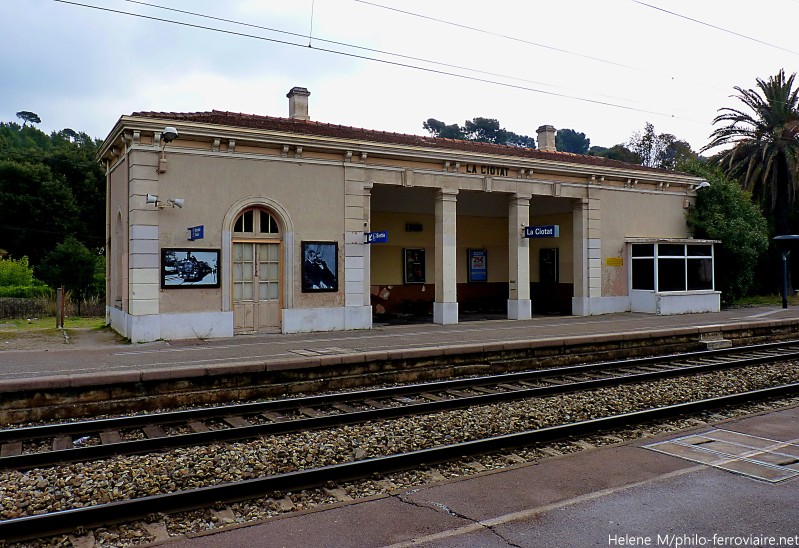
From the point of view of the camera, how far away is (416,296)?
24.4 meters

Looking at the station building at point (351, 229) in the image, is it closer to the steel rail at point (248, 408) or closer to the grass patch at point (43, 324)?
the grass patch at point (43, 324)

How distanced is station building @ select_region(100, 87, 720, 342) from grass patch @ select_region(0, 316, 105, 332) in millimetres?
1200

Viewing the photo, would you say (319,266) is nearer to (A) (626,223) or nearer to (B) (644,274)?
(A) (626,223)

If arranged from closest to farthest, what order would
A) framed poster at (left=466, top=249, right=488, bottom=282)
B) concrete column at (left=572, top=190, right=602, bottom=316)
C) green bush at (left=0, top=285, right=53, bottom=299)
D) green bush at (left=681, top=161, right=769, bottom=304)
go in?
concrete column at (left=572, top=190, right=602, bottom=316) < green bush at (left=681, top=161, right=769, bottom=304) < framed poster at (left=466, top=249, right=488, bottom=282) < green bush at (left=0, top=285, right=53, bottom=299)

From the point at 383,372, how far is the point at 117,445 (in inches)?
231

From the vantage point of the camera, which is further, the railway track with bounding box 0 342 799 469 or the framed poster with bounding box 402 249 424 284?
the framed poster with bounding box 402 249 424 284

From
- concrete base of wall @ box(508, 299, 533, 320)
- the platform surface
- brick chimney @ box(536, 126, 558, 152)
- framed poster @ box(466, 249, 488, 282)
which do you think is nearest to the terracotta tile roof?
brick chimney @ box(536, 126, 558, 152)

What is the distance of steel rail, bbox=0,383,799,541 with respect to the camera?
16.3ft

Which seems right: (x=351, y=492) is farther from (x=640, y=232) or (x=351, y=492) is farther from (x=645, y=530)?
(x=640, y=232)

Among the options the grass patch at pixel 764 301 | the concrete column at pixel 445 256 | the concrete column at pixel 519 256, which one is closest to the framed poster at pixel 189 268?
the concrete column at pixel 445 256

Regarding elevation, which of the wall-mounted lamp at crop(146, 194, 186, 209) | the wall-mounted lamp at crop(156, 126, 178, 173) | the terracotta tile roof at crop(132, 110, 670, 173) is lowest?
the wall-mounted lamp at crop(146, 194, 186, 209)

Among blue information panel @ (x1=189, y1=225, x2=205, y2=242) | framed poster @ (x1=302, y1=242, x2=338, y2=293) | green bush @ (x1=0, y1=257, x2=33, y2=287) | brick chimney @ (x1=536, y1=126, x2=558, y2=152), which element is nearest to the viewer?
blue information panel @ (x1=189, y1=225, x2=205, y2=242)

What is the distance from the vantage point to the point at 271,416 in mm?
9156

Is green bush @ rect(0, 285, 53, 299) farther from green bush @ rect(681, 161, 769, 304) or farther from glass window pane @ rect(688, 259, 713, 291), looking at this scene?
green bush @ rect(681, 161, 769, 304)
